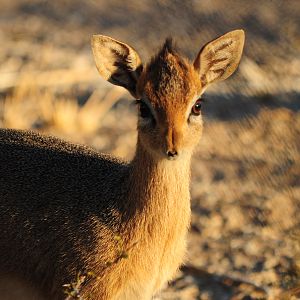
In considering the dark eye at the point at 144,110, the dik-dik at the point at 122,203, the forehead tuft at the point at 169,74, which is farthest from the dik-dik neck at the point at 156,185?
the forehead tuft at the point at 169,74

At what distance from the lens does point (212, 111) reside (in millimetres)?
8875

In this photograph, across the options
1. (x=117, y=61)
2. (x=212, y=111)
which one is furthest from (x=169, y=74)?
(x=212, y=111)

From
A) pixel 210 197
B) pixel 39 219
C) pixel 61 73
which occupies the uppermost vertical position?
pixel 39 219

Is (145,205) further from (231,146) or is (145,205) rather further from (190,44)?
(190,44)

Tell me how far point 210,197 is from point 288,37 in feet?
12.8

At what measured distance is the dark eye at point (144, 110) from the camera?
4.84 m

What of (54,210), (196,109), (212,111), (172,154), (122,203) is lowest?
(212,111)

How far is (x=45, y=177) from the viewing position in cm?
546

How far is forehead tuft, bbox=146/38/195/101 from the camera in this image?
4781mm

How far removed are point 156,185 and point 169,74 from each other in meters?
0.71

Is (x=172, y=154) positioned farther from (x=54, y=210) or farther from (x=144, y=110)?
(x=54, y=210)

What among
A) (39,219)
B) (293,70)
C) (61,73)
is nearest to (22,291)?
(39,219)

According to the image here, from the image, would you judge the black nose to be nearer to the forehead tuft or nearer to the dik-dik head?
the dik-dik head

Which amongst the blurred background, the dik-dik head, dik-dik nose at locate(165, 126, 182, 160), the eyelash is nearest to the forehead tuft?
the dik-dik head
